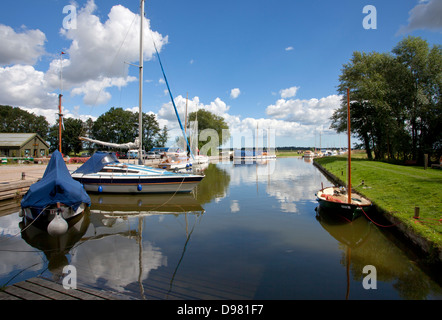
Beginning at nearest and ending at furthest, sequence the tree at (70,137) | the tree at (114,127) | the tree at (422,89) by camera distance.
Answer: the tree at (422,89), the tree at (70,137), the tree at (114,127)

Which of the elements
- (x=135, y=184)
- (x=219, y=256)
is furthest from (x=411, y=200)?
(x=135, y=184)

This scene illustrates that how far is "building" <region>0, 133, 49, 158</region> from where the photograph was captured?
3966 centimetres

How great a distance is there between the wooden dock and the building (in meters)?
45.1

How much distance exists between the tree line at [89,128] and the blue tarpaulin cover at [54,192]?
47.5 metres

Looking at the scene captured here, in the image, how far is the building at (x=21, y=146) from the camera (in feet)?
130

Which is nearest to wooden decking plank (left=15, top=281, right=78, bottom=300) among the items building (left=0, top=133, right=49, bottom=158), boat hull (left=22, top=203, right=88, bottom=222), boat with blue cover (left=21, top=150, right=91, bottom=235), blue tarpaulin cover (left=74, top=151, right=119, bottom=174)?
boat with blue cover (left=21, top=150, right=91, bottom=235)

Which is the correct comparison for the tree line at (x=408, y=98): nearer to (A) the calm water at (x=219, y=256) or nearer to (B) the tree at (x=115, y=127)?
(A) the calm water at (x=219, y=256)

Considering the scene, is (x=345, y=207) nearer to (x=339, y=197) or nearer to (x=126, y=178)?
(x=339, y=197)

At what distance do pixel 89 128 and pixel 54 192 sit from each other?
70048 mm

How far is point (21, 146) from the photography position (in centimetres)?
4016

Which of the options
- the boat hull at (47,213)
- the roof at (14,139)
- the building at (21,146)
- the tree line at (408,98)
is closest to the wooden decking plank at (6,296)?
the boat hull at (47,213)

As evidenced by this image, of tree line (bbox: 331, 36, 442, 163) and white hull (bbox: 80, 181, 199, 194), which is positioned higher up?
tree line (bbox: 331, 36, 442, 163)

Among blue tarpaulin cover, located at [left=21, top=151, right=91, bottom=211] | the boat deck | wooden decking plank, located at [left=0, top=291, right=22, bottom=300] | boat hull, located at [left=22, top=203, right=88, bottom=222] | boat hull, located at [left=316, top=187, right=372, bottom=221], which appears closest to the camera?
wooden decking plank, located at [left=0, top=291, right=22, bottom=300]

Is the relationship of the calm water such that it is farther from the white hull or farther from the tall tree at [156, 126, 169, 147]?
the tall tree at [156, 126, 169, 147]
